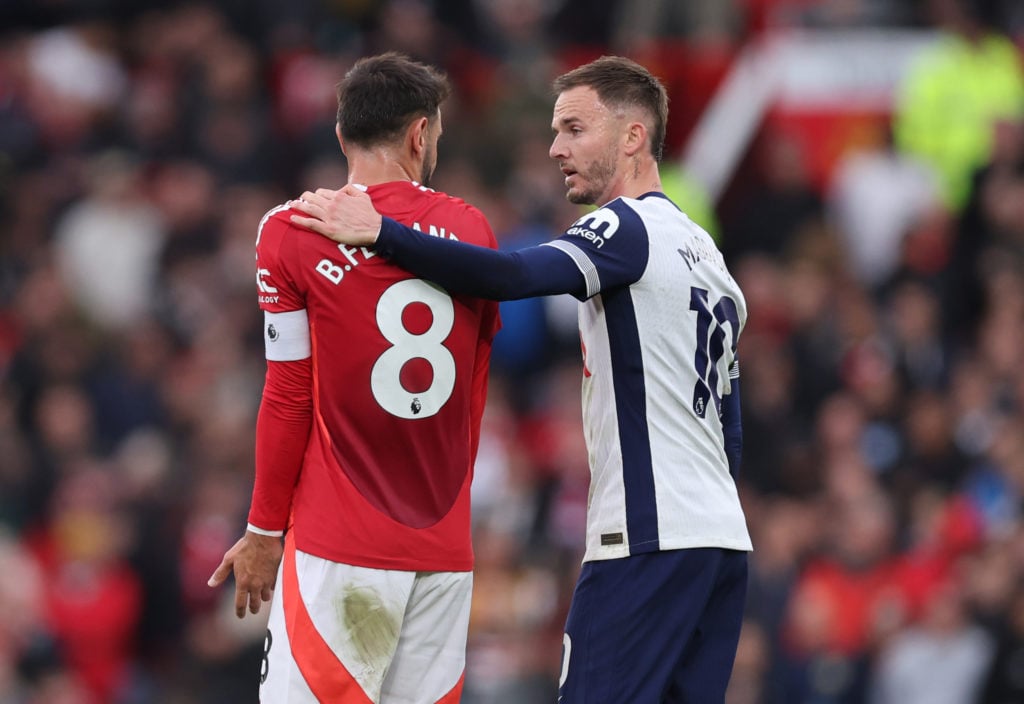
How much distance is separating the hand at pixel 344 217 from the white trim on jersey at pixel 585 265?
56 centimetres

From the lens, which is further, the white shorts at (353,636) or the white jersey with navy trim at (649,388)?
the white jersey with navy trim at (649,388)

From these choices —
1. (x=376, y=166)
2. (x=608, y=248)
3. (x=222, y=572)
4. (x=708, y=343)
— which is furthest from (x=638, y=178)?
(x=222, y=572)

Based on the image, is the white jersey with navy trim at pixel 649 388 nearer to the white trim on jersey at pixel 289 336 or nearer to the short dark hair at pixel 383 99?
the short dark hair at pixel 383 99

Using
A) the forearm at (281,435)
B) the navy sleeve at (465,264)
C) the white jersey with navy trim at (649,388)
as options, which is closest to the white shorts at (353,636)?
the forearm at (281,435)

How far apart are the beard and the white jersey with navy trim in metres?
0.17

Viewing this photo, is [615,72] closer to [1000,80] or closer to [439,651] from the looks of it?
[439,651]

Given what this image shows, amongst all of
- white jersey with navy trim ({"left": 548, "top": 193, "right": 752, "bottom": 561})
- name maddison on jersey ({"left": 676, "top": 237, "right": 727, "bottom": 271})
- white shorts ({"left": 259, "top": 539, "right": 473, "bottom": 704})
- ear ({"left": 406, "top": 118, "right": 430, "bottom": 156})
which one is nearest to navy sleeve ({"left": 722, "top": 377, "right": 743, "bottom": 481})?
white jersey with navy trim ({"left": 548, "top": 193, "right": 752, "bottom": 561})

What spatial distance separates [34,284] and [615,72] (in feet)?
24.9

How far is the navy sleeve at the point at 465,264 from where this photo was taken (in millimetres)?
5289

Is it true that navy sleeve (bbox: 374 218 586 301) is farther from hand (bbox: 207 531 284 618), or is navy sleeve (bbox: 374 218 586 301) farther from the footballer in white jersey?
hand (bbox: 207 531 284 618)

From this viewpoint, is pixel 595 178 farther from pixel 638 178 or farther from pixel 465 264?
pixel 465 264

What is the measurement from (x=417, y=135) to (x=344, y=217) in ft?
1.37

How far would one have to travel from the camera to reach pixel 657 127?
5.84m

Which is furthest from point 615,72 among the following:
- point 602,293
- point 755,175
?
point 755,175
